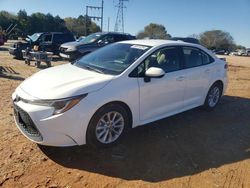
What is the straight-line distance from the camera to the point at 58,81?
4.50 m

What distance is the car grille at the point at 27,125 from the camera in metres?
4.15

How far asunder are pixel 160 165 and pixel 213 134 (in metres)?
1.74

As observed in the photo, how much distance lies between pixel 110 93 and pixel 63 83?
0.70 metres

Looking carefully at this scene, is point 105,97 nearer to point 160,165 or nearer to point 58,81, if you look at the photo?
point 58,81

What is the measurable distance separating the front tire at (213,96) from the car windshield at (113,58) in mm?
2194

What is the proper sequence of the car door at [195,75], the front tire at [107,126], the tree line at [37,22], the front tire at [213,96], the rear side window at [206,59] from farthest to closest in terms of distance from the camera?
the tree line at [37,22], the front tire at [213,96], the rear side window at [206,59], the car door at [195,75], the front tire at [107,126]

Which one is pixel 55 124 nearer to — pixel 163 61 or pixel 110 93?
pixel 110 93

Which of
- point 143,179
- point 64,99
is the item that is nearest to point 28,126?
point 64,99

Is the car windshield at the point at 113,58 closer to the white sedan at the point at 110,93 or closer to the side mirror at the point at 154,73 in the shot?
the white sedan at the point at 110,93

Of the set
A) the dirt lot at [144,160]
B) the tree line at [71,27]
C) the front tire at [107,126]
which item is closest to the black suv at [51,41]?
the dirt lot at [144,160]

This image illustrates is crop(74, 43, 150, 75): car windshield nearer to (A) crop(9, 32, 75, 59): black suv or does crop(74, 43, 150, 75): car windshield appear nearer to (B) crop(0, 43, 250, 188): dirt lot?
(B) crop(0, 43, 250, 188): dirt lot

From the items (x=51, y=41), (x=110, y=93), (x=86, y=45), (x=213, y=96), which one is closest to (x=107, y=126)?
(x=110, y=93)

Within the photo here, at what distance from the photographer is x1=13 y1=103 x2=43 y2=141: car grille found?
4.15 metres

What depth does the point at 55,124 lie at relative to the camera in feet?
13.2
